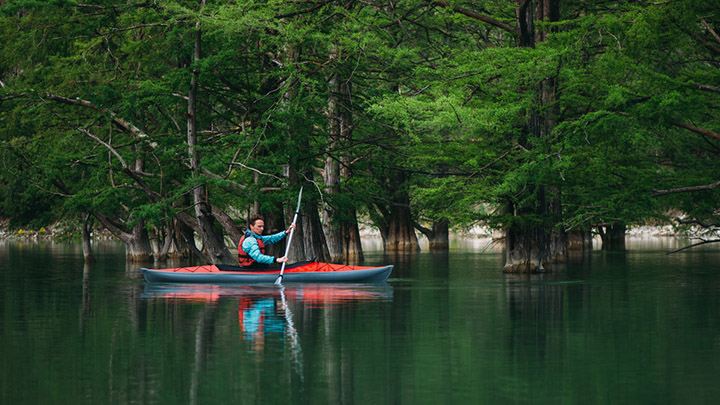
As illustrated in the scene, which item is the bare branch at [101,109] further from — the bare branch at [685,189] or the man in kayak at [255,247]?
the bare branch at [685,189]

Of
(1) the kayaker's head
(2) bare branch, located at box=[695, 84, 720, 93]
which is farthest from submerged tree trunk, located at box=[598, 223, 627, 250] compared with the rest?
(1) the kayaker's head

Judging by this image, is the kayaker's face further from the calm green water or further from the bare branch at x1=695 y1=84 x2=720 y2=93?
the bare branch at x1=695 y1=84 x2=720 y2=93

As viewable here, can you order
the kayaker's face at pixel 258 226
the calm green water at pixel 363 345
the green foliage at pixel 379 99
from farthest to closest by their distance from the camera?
the green foliage at pixel 379 99 → the kayaker's face at pixel 258 226 → the calm green water at pixel 363 345

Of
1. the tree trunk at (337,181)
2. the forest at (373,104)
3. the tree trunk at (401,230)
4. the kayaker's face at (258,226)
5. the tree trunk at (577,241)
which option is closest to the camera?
the kayaker's face at (258,226)

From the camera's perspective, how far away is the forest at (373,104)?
24.5 meters

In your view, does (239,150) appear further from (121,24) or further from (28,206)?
(28,206)

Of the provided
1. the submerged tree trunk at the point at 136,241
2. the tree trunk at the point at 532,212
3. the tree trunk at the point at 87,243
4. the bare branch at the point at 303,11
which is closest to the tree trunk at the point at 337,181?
the bare branch at the point at 303,11

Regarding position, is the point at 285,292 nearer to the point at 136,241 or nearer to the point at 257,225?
the point at 257,225

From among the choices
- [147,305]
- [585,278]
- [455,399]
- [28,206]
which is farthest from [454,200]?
[28,206]

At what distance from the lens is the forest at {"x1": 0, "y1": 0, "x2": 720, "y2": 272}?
80.3ft

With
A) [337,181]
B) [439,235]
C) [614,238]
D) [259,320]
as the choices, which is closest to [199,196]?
[337,181]

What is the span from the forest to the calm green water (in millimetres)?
5038

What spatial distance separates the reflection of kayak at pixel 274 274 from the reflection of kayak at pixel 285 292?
0.54 feet

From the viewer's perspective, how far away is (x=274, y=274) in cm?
2269
